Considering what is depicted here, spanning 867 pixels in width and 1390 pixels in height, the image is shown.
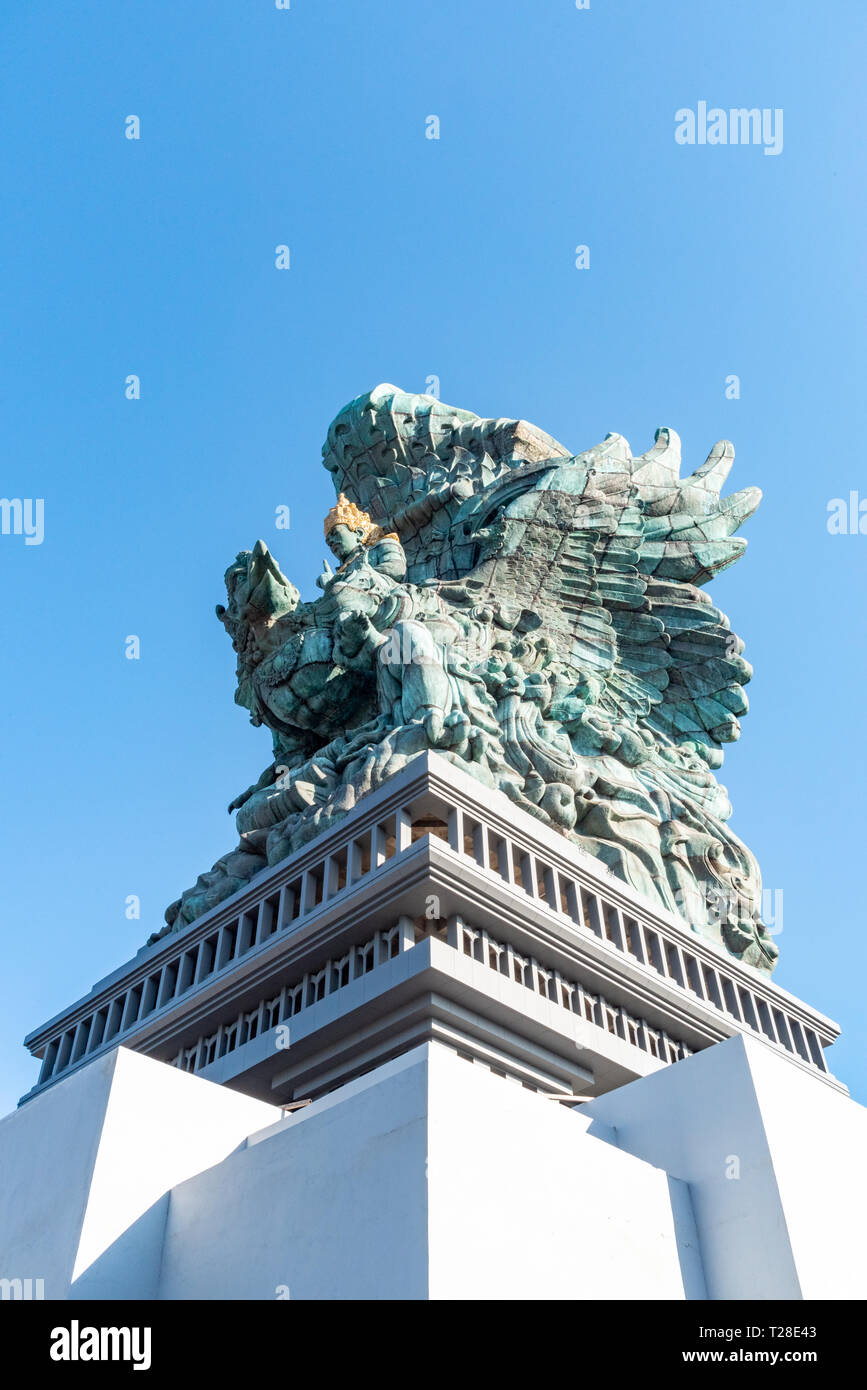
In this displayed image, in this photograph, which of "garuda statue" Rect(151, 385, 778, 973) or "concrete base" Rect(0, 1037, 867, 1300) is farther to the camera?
"garuda statue" Rect(151, 385, 778, 973)

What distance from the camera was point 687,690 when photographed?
26.0 meters

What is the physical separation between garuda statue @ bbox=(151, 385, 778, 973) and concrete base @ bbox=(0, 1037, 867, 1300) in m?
9.44

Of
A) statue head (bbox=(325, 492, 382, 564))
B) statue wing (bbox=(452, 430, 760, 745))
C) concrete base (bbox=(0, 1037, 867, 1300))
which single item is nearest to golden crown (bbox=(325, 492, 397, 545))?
statue head (bbox=(325, 492, 382, 564))

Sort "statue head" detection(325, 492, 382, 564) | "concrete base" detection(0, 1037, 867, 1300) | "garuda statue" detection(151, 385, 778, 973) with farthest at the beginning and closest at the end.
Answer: "statue head" detection(325, 492, 382, 564)
"garuda statue" detection(151, 385, 778, 973)
"concrete base" detection(0, 1037, 867, 1300)

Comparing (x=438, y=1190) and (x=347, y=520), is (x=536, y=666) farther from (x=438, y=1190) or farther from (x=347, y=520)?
(x=438, y=1190)

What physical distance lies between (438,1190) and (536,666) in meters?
16.9

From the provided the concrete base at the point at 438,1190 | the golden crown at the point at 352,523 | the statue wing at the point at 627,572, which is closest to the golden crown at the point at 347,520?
the golden crown at the point at 352,523

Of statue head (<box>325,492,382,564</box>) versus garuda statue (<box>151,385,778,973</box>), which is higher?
statue head (<box>325,492,382,564</box>)

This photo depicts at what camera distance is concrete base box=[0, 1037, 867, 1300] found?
19.6ft

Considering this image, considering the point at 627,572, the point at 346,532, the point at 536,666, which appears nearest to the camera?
the point at 536,666

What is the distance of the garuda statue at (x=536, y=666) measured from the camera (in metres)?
18.7

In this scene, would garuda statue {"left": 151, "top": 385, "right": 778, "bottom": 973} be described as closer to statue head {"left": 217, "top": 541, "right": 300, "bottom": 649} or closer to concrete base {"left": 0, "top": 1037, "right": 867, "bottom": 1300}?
statue head {"left": 217, "top": 541, "right": 300, "bottom": 649}

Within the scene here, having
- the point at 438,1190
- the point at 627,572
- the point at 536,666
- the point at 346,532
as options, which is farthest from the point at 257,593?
the point at 438,1190

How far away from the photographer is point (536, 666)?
22312 millimetres
